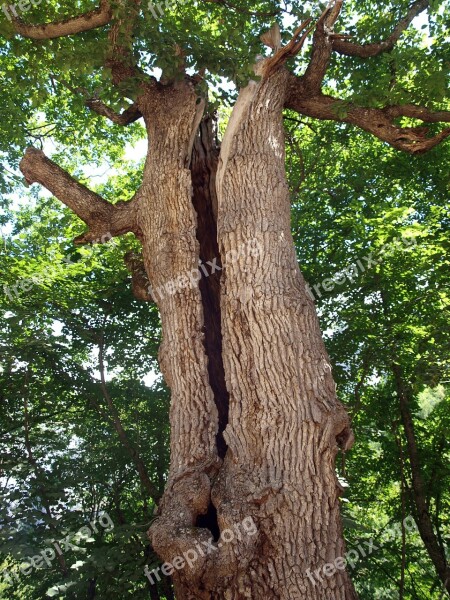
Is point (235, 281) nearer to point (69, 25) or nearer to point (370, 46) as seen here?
point (69, 25)

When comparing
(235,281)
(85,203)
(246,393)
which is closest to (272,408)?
(246,393)

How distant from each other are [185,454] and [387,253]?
4.45 meters

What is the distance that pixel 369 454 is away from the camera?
25.2 ft

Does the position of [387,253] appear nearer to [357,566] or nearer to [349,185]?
[349,185]

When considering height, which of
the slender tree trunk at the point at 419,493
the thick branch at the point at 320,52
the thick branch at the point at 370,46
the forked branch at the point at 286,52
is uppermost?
the thick branch at the point at 370,46

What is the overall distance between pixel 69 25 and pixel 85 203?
1.59m

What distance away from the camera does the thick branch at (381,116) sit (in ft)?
14.5

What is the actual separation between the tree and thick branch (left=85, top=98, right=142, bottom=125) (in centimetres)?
2

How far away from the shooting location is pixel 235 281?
3311 mm

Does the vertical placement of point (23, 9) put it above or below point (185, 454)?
above

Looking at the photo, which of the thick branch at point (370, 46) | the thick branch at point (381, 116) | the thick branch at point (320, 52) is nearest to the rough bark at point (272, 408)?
the thick branch at point (381, 116)

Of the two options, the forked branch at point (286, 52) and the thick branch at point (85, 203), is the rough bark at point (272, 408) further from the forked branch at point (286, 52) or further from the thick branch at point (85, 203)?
the forked branch at point (286, 52)

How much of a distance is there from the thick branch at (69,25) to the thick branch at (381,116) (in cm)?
192

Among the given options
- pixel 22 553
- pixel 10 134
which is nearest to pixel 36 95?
pixel 10 134
